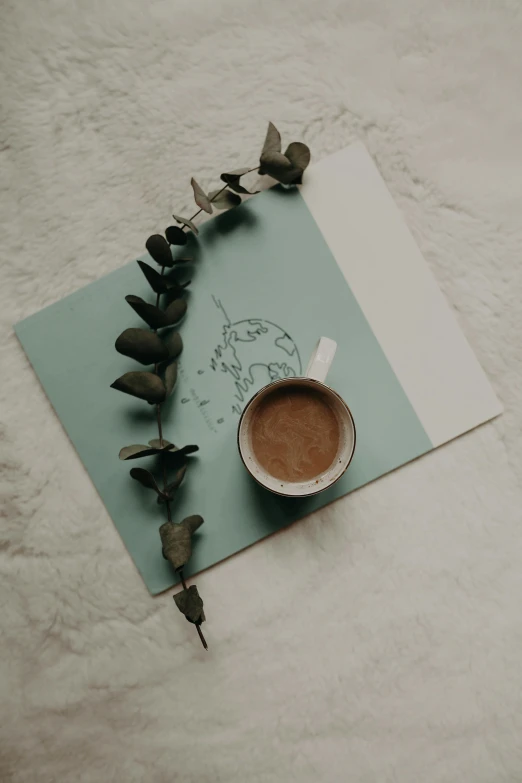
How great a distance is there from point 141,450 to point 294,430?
13cm

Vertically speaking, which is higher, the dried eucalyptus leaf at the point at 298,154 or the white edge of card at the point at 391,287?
the dried eucalyptus leaf at the point at 298,154

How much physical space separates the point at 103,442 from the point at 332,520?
0.73 ft

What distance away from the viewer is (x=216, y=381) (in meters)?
0.59

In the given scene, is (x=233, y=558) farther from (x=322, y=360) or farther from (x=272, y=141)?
(x=272, y=141)

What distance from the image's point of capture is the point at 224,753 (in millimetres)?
595

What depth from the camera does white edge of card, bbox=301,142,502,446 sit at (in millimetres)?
599

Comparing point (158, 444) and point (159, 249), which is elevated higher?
point (159, 249)

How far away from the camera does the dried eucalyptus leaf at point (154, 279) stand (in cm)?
55

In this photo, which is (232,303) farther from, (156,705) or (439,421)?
(156,705)

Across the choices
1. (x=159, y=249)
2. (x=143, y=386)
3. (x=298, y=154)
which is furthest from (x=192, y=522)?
(x=298, y=154)

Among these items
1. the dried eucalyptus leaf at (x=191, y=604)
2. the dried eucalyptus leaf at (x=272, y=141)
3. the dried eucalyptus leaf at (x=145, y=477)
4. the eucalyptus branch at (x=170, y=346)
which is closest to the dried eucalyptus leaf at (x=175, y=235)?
the eucalyptus branch at (x=170, y=346)

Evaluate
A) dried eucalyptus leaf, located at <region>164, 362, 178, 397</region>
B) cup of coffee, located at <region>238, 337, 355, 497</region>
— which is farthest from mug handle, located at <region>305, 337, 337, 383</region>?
Answer: dried eucalyptus leaf, located at <region>164, 362, 178, 397</region>

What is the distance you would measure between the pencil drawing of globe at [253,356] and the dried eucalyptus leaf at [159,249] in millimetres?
63

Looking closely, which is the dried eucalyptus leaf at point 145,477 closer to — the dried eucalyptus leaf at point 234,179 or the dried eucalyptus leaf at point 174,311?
the dried eucalyptus leaf at point 174,311
